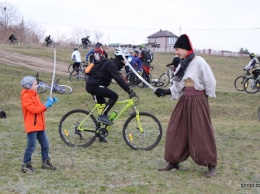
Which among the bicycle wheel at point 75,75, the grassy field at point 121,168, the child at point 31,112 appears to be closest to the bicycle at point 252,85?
the grassy field at point 121,168

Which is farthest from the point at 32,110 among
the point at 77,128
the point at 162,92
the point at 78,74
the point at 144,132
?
the point at 78,74

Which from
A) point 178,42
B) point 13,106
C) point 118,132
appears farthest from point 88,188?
point 13,106

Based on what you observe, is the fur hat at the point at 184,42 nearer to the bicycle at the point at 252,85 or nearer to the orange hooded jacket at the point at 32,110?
the orange hooded jacket at the point at 32,110

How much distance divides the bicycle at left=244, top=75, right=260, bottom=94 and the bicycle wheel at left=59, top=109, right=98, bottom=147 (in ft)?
35.5

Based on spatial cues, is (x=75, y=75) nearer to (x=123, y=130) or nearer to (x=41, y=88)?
(x=41, y=88)

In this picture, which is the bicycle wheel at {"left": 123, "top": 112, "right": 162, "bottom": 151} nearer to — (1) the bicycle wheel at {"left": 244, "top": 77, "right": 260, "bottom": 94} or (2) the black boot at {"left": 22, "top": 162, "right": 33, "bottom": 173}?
(2) the black boot at {"left": 22, "top": 162, "right": 33, "bottom": 173}

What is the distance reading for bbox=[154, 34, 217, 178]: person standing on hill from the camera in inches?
226

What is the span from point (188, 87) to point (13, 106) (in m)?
9.98

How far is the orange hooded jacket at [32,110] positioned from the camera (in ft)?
18.4

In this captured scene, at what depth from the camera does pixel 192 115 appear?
19.0 ft

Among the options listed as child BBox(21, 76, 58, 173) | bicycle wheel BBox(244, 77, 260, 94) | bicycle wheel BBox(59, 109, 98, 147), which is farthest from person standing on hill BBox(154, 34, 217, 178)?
bicycle wheel BBox(244, 77, 260, 94)

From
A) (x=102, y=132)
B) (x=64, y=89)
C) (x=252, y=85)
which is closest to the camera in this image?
(x=102, y=132)

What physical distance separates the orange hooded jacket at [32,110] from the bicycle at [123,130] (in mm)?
1842

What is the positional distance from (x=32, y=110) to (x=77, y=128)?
210cm
